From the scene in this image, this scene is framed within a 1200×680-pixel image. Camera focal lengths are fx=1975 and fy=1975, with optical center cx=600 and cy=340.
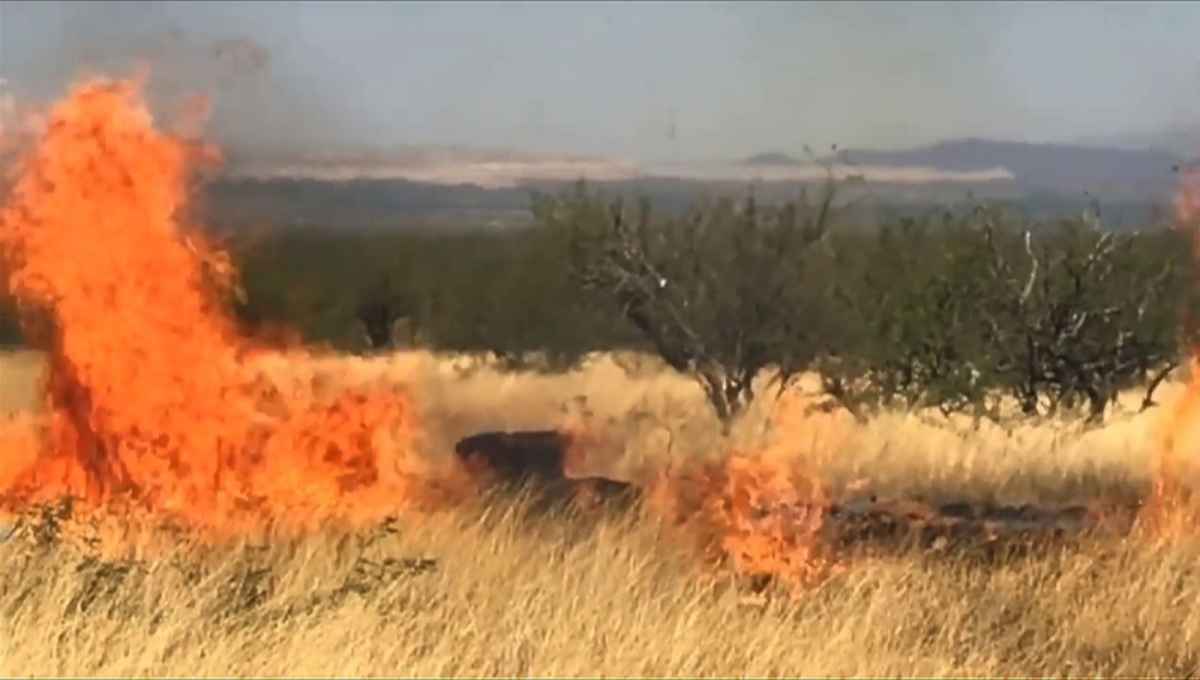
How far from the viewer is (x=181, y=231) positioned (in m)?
10.7

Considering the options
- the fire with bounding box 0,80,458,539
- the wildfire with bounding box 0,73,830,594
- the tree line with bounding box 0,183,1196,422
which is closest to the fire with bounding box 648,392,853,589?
the wildfire with bounding box 0,73,830,594

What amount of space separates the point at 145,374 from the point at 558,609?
2941mm

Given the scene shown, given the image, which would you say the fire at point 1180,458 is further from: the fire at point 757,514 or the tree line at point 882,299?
the tree line at point 882,299

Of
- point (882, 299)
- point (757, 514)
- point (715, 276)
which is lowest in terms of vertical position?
point (882, 299)

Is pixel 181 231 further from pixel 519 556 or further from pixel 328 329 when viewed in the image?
pixel 328 329

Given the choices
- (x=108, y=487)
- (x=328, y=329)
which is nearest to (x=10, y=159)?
(x=108, y=487)

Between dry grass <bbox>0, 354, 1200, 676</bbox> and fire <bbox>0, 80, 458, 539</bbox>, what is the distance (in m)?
0.62

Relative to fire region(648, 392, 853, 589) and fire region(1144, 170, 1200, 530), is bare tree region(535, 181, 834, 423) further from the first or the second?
fire region(648, 392, 853, 589)

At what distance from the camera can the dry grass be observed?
7.71 m

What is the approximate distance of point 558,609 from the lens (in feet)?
27.7

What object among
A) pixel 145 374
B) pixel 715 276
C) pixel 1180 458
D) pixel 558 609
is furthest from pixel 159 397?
pixel 715 276

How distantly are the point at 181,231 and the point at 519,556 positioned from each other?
273cm

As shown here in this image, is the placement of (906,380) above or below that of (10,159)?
below

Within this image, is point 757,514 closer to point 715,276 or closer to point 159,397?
point 159,397
